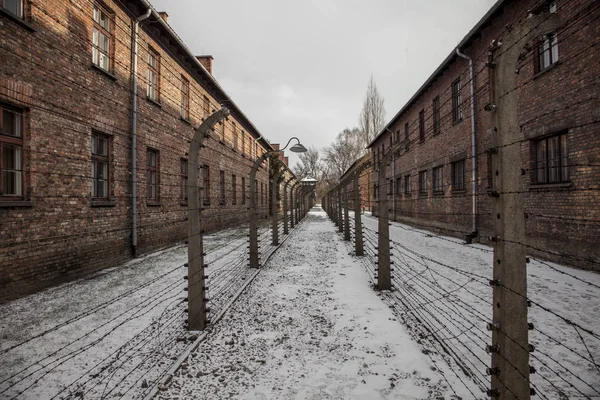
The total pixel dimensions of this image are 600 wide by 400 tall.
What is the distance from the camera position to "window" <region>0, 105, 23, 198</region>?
536 cm

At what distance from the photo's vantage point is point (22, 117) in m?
5.70

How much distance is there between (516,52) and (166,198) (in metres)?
10.2

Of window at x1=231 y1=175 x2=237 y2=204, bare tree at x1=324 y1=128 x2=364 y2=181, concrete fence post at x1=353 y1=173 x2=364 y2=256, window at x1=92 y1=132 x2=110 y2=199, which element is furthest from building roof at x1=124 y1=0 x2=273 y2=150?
bare tree at x1=324 y1=128 x2=364 y2=181

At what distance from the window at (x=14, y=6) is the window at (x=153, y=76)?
402cm

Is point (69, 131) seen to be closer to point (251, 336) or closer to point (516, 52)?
point (251, 336)

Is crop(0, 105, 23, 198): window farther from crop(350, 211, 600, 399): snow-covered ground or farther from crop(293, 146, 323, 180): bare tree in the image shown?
crop(293, 146, 323, 180): bare tree

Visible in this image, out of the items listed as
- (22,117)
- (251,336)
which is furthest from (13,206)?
(251,336)

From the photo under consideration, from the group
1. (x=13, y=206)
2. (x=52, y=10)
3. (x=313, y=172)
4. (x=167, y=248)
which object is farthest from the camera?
(x=313, y=172)

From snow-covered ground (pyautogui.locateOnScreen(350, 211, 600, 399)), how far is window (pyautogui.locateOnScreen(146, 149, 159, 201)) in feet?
22.3

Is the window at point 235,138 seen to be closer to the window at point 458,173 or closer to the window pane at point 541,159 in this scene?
the window at point 458,173

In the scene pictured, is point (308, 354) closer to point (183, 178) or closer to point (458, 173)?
point (183, 178)

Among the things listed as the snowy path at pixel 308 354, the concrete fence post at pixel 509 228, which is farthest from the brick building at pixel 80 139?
the concrete fence post at pixel 509 228

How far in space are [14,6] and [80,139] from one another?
2424mm

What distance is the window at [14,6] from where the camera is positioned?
17.9 ft
